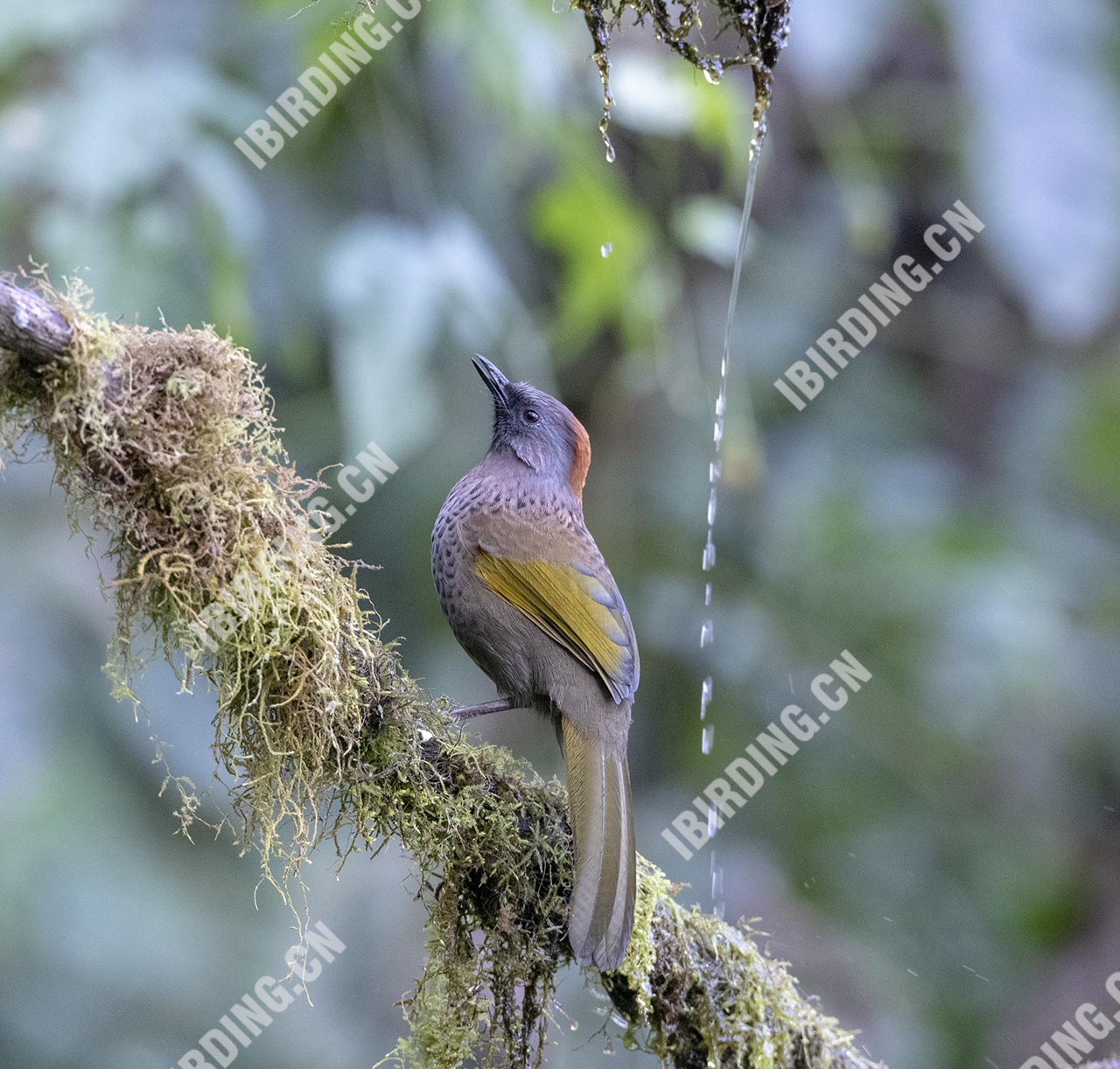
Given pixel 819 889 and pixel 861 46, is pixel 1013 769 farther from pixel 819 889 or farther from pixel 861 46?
pixel 861 46

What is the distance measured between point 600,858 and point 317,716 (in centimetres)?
63

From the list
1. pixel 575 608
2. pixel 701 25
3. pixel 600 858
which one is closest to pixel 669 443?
pixel 575 608

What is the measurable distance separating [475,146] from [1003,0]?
6.32ft

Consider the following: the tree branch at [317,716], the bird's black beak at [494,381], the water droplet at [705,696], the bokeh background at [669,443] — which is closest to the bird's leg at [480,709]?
the tree branch at [317,716]

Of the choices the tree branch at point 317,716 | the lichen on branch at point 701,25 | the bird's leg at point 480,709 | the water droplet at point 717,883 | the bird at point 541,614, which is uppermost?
the lichen on branch at point 701,25

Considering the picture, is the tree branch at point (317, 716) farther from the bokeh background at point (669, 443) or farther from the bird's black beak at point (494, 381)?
the bird's black beak at point (494, 381)

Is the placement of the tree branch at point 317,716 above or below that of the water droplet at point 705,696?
below

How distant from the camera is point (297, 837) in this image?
2.28 meters

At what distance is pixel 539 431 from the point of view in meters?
3.40

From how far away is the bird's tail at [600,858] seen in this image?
2.26 meters

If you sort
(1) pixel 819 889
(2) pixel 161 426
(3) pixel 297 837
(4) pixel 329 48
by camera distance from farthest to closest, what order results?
1. (1) pixel 819 889
2. (4) pixel 329 48
3. (3) pixel 297 837
4. (2) pixel 161 426

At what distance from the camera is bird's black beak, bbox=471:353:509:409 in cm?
345

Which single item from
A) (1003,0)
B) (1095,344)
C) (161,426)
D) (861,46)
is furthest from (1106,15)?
(161,426)

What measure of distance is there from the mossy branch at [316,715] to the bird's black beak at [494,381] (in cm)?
116
